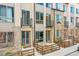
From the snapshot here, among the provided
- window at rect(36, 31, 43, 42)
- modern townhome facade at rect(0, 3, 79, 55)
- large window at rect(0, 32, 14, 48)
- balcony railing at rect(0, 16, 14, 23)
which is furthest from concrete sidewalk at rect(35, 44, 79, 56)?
balcony railing at rect(0, 16, 14, 23)

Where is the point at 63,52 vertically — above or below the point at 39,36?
below

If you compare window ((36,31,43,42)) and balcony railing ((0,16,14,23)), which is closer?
balcony railing ((0,16,14,23))

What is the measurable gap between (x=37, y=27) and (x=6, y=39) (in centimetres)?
41

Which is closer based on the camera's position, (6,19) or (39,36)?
(6,19)

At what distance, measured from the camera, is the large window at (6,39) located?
1818 mm

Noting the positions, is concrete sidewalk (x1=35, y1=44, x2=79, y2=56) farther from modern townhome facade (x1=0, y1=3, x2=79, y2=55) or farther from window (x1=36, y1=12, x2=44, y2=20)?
window (x1=36, y1=12, x2=44, y2=20)

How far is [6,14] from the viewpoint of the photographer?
1809mm

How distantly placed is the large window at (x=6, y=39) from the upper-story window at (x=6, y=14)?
17 centimetres

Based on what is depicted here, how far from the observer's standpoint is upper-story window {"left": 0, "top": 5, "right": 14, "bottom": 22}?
70.3 inches

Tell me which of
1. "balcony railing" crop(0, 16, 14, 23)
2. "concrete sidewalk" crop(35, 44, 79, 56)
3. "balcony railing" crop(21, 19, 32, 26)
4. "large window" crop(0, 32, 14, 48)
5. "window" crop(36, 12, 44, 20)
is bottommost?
"concrete sidewalk" crop(35, 44, 79, 56)

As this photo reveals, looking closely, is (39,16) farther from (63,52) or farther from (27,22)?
(63,52)

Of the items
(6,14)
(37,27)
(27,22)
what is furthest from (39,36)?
(6,14)

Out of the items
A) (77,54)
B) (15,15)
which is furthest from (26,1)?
(77,54)

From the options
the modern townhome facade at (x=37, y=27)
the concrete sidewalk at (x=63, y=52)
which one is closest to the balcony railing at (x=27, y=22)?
the modern townhome facade at (x=37, y=27)
